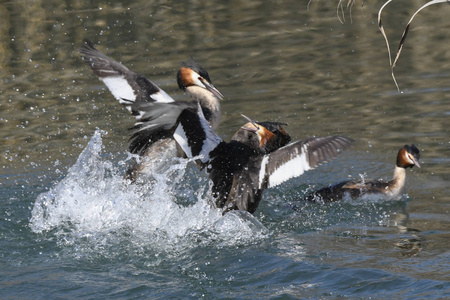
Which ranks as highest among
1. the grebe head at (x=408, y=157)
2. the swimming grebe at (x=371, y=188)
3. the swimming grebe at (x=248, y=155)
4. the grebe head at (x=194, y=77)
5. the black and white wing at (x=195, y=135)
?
the grebe head at (x=194, y=77)

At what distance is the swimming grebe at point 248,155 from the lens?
605 centimetres

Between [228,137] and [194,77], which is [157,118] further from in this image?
[228,137]

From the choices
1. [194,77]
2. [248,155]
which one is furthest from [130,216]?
[194,77]

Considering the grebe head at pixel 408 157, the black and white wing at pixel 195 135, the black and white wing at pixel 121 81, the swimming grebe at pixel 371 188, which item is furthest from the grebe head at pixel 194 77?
the grebe head at pixel 408 157

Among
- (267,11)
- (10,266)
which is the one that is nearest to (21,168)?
(10,266)

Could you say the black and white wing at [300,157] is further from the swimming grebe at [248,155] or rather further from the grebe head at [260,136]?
the grebe head at [260,136]

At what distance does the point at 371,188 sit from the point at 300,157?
1.29 m

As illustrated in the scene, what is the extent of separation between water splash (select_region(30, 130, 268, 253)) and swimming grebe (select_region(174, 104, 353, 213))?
0.66 feet

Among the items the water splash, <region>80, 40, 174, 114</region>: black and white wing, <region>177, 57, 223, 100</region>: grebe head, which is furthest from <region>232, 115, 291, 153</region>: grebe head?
<region>177, 57, 223, 100</region>: grebe head

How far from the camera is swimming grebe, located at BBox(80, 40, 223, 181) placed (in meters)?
6.64

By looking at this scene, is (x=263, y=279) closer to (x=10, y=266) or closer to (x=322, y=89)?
(x=10, y=266)

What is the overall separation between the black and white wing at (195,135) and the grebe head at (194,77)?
1.41 meters

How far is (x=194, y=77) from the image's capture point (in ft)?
26.1

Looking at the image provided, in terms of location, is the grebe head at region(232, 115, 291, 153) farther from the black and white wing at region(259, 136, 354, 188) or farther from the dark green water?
the dark green water
